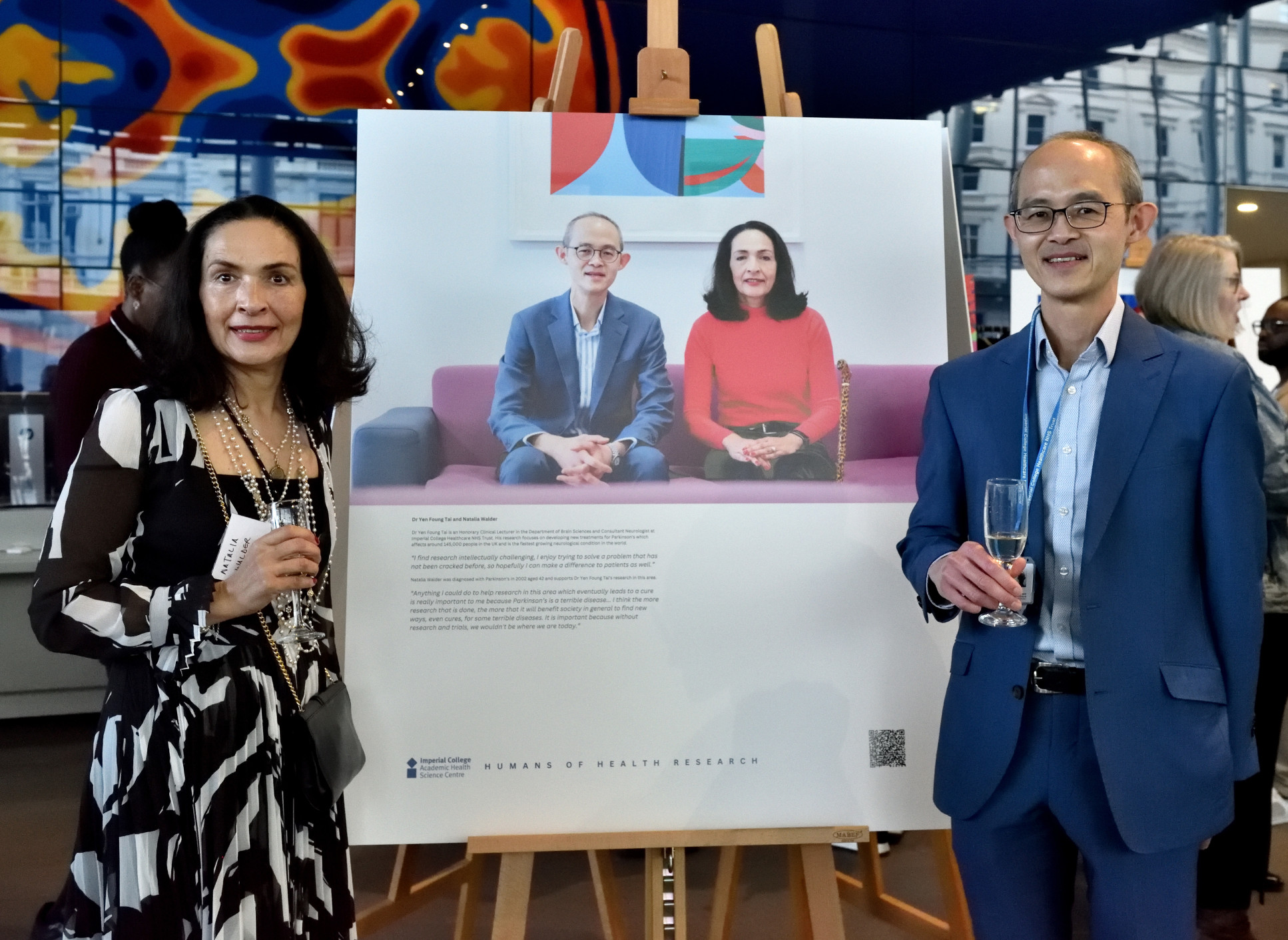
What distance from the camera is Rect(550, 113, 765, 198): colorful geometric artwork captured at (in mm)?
2348

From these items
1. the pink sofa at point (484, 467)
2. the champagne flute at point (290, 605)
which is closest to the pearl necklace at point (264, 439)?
the champagne flute at point (290, 605)

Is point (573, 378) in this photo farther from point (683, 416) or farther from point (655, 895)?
point (655, 895)

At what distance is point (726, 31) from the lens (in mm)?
6520

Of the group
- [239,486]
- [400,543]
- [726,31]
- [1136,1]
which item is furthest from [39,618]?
[1136,1]

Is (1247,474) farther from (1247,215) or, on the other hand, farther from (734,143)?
(1247,215)

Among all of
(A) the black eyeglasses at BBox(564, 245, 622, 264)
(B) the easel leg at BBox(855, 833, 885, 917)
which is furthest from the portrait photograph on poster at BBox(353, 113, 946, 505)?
(B) the easel leg at BBox(855, 833, 885, 917)

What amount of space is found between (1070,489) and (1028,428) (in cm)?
13

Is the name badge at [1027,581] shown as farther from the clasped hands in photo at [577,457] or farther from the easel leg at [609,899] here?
the easel leg at [609,899]

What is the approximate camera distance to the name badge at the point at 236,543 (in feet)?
5.45

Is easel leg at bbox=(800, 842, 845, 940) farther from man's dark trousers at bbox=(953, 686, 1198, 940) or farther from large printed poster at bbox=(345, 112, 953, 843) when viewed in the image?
man's dark trousers at bbox=(953, 686, 1198, 940)

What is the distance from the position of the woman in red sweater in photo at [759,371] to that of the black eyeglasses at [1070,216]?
636 mm

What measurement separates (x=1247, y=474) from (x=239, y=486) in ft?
5.28

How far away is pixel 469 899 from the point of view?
8.13ft

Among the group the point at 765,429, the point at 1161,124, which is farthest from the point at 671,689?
the point at 1161,124
